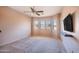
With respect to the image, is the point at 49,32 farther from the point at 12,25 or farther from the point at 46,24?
the point at 12,25

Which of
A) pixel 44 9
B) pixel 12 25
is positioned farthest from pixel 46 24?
pixel 12 25

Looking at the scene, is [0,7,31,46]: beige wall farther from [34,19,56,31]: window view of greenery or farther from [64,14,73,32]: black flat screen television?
[64,14,73,32]: black flat screen television

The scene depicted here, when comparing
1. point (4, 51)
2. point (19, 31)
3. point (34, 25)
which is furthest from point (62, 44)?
point (4, 51)

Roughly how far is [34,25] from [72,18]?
0.69 metres

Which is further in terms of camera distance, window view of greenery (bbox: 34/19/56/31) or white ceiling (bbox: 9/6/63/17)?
window view of greenery (bbox: 34/19/56/31)

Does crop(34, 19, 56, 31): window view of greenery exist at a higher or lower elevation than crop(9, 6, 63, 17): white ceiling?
lower

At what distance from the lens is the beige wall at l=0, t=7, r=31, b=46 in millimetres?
1760

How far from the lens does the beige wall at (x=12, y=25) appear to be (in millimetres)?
1760

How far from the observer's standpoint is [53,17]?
6.07 feet

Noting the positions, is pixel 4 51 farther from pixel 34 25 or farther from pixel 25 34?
pixel 34 25

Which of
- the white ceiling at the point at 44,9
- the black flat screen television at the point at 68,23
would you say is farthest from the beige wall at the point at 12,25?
the black flat screen television at the point at 68,23

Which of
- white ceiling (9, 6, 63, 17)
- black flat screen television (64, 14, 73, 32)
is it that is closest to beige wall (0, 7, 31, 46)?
white ceiling (9, 6, 63, 17)

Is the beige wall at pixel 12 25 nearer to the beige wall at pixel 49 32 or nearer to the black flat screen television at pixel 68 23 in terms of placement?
the beige wall at pixel 49 32

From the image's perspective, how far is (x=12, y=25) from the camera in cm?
182
